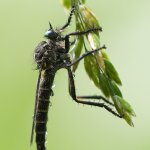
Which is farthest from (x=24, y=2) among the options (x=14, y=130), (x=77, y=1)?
(x=77, y=1)

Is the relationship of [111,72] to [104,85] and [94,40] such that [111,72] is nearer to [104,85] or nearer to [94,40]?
[104,85]

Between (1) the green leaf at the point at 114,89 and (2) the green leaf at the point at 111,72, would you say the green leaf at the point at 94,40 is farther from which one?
(1) the green leaf at the point at 114,89

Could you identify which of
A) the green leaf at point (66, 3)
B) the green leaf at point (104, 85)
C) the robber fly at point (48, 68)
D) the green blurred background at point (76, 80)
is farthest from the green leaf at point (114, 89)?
the green blurred background at point (76, 80)

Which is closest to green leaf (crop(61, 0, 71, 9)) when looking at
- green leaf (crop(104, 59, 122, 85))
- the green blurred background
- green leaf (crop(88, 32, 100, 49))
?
green leaf (crop(88, 32, 100, 49))

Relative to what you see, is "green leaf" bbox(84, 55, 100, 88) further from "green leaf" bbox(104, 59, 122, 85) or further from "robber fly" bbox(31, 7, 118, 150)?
"robber fly" bbox(31, 7, 118, 150)

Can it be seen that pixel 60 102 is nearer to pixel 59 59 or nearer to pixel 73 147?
pixel 73 147

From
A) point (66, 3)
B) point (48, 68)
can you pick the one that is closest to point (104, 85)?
point (66, 3)
